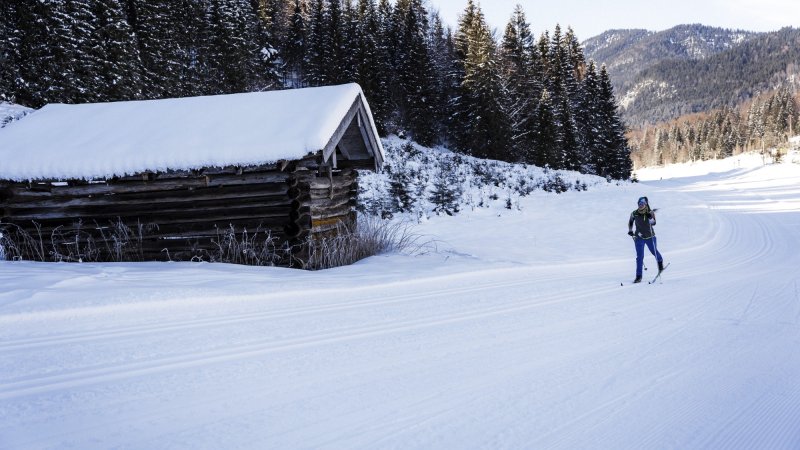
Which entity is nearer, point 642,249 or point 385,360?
point 385,360

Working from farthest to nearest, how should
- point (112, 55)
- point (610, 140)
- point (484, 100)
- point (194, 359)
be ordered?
point (610, 140), point (484, 100), point (112, 55), point (194, 359)

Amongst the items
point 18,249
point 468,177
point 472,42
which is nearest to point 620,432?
point 18,249

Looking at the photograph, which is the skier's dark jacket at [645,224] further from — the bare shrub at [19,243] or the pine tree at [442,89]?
the pine tree at [442,89]

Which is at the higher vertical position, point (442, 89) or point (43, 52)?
point (442, 89)

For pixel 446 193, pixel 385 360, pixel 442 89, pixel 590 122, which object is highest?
pixel 442 89

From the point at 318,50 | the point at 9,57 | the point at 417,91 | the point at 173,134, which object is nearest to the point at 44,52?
the point at 9,57

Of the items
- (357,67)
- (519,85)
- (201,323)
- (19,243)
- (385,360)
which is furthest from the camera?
(519,85)

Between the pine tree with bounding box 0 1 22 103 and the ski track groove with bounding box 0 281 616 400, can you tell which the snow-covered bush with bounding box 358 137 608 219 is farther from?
the pine tree with bounding box 0 1 22 103

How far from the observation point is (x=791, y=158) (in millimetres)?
57812

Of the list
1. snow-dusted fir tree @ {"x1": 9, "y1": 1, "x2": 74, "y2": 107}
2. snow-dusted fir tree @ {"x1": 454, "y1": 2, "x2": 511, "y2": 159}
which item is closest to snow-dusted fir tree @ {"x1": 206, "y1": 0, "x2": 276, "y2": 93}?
snow-dusted fir tree @ {"x1": 9, "y1": 1, "x2": 74, "y2": 107}

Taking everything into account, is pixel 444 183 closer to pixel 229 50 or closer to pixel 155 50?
pixel 155 50

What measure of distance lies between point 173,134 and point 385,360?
23.6 ft

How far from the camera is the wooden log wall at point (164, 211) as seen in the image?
29.1ft

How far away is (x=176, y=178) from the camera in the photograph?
8875mm
